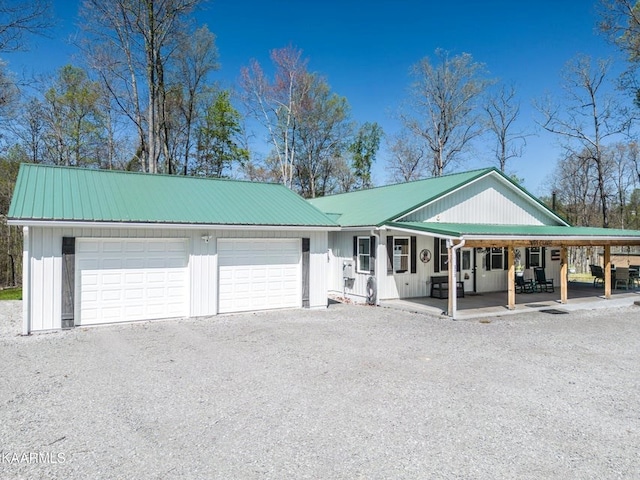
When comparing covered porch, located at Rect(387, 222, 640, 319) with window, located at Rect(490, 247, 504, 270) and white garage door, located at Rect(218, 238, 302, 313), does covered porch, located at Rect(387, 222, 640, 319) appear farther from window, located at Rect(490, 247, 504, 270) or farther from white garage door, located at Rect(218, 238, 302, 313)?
white garage door, located at Rect(218, 238, 302, 313)

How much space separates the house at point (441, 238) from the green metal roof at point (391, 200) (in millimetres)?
46

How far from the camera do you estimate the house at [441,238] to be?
510 inches

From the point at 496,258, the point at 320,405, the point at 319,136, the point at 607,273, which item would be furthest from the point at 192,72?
the point at 320,405

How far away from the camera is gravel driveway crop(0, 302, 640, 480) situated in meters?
3.77

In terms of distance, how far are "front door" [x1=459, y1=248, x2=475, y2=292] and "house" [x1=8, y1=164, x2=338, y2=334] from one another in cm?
567

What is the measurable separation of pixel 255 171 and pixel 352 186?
814cm

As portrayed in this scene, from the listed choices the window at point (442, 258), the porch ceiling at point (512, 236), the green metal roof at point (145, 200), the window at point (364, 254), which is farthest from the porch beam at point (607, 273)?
the green metal roof at point (145, 200)

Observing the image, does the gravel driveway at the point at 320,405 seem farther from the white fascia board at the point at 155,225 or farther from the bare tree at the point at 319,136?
the bare tree at the point at 319,136

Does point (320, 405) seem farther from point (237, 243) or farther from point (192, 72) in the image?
point (192, 72)

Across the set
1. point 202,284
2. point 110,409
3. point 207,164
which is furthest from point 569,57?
point 110,409

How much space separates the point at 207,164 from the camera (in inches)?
1152

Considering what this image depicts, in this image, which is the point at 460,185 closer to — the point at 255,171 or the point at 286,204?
the point at 286,204

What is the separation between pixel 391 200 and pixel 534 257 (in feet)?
21.5

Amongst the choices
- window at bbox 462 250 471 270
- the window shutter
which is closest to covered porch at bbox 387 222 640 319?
the window shutter
